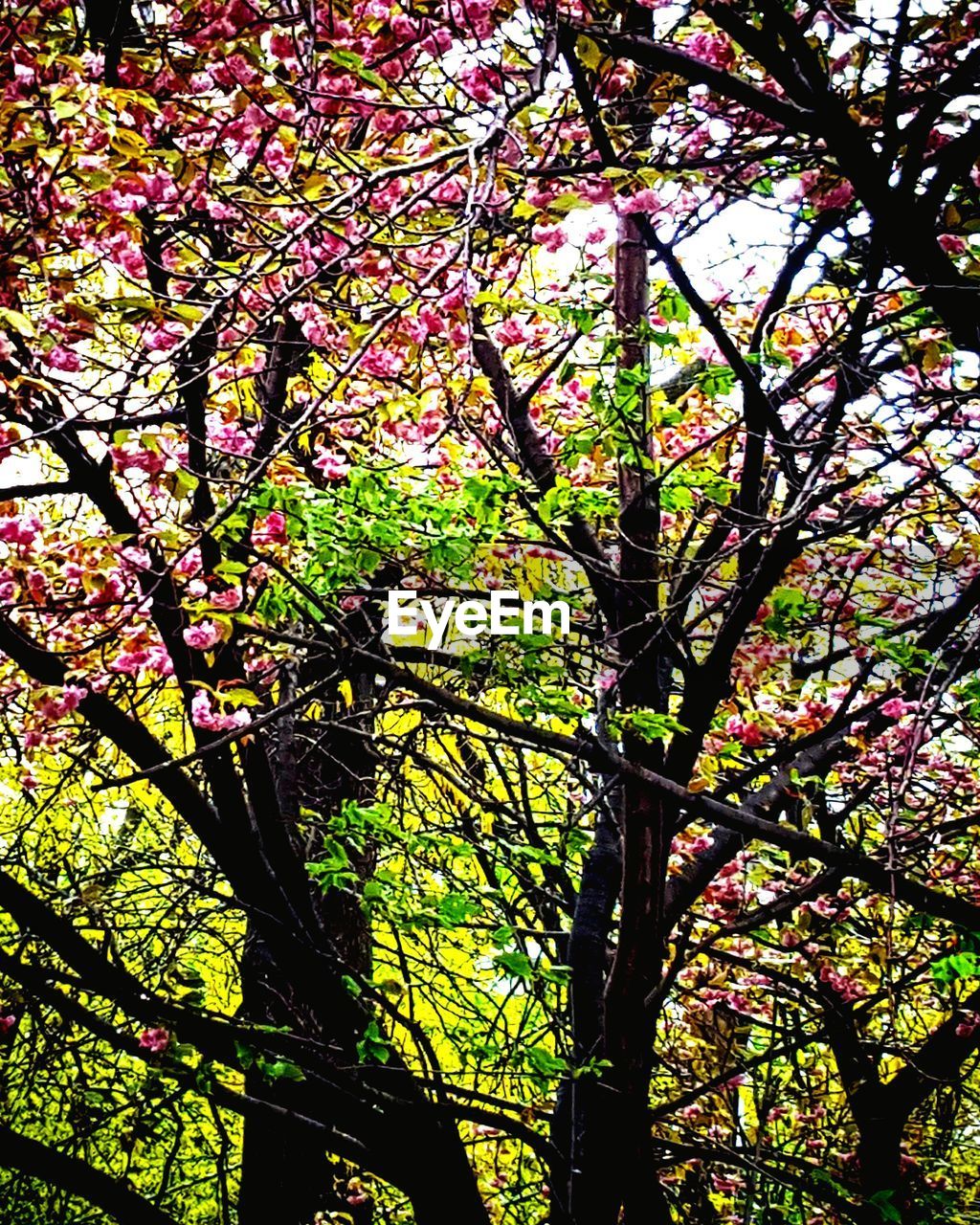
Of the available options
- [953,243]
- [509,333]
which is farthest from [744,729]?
[953,243]

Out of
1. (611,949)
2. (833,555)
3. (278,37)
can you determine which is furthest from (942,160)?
(611,949)

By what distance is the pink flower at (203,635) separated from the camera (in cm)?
390

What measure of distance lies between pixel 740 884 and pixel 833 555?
170cm

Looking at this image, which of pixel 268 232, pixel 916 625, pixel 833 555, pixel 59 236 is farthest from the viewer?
pixel 833 555

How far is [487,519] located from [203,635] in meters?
1.04

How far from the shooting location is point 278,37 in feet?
10.4

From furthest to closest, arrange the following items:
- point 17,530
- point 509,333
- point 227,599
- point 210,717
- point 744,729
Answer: point 744,729, point 509,333, point 17,530, point 210,717, point 227,599

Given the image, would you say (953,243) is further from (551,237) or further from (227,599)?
(227,599)

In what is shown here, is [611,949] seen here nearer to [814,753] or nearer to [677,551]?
[814,753]

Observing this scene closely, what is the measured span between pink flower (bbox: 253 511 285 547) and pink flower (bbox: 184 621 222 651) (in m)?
0.69

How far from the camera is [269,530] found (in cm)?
465

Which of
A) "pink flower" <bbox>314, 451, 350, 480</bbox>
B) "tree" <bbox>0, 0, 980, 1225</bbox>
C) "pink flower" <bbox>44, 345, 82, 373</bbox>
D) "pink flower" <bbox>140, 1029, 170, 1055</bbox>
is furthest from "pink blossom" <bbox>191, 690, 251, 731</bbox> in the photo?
"pink flower" <bbox>140, 1029, 170, 1055</bbox>

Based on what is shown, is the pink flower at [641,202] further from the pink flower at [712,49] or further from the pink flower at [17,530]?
the pink flower at [17,530]

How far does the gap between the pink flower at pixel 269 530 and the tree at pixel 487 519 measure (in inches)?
1.2
